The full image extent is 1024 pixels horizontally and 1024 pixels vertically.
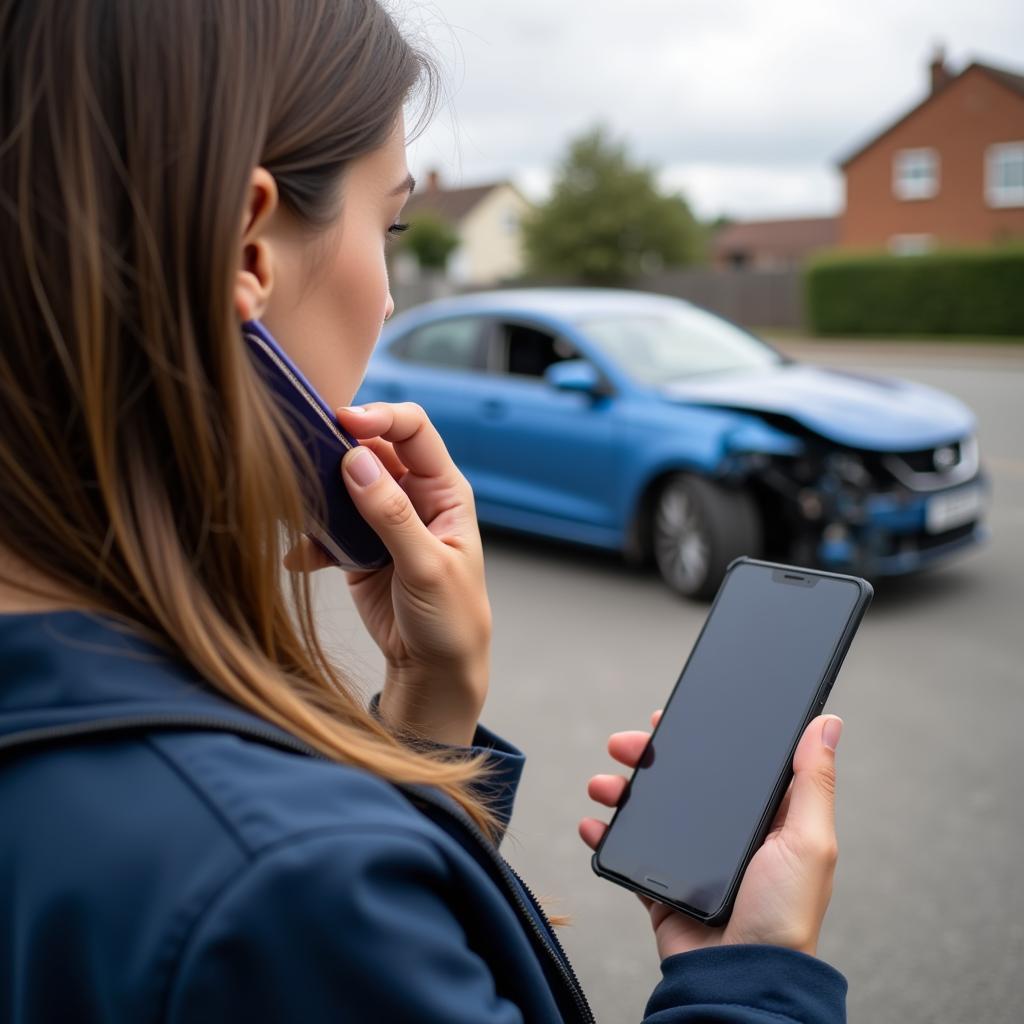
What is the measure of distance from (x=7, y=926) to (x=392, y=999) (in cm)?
29

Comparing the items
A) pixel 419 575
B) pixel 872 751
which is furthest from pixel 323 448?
pixel 872 751

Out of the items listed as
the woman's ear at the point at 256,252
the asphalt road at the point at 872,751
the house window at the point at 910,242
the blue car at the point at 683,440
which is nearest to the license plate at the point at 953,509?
the blue car at the point at 683,440

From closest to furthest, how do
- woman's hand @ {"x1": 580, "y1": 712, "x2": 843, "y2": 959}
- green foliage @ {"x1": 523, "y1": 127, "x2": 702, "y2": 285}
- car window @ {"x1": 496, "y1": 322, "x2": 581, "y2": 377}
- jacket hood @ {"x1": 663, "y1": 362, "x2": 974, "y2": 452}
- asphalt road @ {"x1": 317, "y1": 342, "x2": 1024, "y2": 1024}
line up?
woman's hand @ {"x1": 580, "y1": 712, "x2": 843, "y2": 959}
asphalt road @ {"x1": 317, "y1": 342, "x2": 1024, "y2": 1024}
jacket hood @ {"x1": 663, "y1": 362, "x2": 974, "y2": 452}
car window @ {"x1": 496, "y1": 322, "x2": 581, "y2": 377}
green foliage @ {"x1": 523, "y1": 127, "x2": 702, "y2": 285}

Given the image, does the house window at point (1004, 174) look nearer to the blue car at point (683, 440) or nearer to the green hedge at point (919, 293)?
the green hedge at point (919, 293)

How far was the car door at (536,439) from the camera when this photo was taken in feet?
22.4

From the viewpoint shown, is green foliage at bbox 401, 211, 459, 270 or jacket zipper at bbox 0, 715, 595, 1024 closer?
jacket zipper at bbox 0, 715, 595, 1024

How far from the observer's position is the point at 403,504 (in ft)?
4.16

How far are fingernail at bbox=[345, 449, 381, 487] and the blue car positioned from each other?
4.93m

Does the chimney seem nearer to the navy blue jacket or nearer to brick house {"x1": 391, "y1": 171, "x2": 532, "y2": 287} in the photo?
brick house {"x1": 391, "y1": 171, "x2": 532, "y2": 287}

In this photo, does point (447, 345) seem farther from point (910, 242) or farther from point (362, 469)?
point (910, 242)

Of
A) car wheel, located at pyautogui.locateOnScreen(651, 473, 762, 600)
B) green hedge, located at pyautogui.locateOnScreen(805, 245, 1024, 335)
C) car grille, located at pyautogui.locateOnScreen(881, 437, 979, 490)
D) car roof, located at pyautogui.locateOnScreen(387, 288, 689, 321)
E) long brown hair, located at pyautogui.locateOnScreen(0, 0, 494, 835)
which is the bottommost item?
A: green hedge, located at pyautogui.locateOnScreen(805, 245, 1024, 335)

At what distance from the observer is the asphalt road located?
3148mm

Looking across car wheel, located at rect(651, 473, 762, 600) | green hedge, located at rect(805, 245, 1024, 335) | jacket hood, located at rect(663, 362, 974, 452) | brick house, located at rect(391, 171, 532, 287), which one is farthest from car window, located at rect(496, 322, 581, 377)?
brick house, located at rect(391, 171, 532, 287)

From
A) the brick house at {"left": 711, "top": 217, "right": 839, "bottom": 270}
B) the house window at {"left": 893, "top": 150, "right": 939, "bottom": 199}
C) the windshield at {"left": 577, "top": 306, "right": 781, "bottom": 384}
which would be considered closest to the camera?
the windshield at {"left": 577, "top": 306, "right": 781, "bottom": 384}
